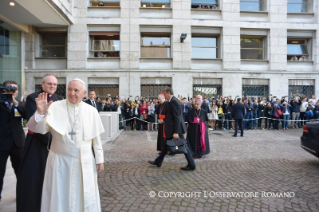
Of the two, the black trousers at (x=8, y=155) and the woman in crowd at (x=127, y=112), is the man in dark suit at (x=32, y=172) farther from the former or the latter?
the woman in crowd at (x=127, y=112)

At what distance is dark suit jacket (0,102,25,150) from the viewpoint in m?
3.72

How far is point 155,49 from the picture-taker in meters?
18.6

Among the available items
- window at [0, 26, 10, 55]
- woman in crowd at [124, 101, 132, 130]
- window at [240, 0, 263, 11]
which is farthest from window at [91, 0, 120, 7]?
window at [240, 0, 263, 11]

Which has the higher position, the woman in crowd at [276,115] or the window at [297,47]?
the window at [297,47]

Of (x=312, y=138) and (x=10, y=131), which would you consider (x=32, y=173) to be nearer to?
(x=10, y=131)

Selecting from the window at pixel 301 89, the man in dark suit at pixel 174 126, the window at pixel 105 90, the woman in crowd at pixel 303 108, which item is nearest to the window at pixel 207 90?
the woman in crowd at pixel 303 108

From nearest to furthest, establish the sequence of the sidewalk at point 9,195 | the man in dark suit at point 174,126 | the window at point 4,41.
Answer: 1. the sidewalk at point 9,195
2. the man in dark suit at point 174,126
3. the window at point 4,41

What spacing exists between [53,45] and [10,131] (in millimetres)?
16713

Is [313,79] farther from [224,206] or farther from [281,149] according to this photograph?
[224,206]

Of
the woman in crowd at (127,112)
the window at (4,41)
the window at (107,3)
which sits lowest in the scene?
the woman in crowd at (127,112)

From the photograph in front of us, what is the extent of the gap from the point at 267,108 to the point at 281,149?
7.36 meters

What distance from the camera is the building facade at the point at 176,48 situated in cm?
1772

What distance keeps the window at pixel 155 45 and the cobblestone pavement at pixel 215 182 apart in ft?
39.3

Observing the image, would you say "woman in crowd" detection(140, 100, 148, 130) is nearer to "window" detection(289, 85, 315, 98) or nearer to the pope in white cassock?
the pope in white cassock
